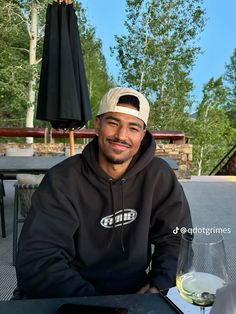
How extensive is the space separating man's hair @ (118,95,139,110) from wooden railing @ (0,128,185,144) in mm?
5095

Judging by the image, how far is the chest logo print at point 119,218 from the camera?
139 cm

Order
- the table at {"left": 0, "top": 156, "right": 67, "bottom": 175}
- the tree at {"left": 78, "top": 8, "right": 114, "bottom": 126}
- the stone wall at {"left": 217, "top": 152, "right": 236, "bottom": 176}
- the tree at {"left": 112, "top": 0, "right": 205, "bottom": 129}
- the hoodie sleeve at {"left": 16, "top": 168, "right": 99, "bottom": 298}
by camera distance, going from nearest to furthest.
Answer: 1. the hoodie sleeve at {"left": 16, "top": 168, "right": 99, "bottom": 298}
2. the table at {"left": 0, "top": 156, "right": 67, "bottom": 175}
3. the stone wall at {"left": 217, "top": 152, "right": 236, "bottom": 176}
4. the tree at {"left": 112, "top": 0, "right": 205, "bottom": 129}
5. the tree at {"left": 78, "top": 8, "right": 114, "bottom": 126}

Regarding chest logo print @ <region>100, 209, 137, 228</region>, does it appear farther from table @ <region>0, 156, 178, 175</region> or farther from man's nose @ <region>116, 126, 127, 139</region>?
table @ <region>0, 156, 178, 175</region>

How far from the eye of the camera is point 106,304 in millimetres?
889

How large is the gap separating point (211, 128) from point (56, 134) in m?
14.6

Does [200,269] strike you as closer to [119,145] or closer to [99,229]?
[99,229]

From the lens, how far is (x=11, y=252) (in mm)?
3217

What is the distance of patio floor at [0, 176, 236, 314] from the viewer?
2639mm

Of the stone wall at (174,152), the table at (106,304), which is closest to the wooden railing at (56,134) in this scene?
the stone wall at (174,152)

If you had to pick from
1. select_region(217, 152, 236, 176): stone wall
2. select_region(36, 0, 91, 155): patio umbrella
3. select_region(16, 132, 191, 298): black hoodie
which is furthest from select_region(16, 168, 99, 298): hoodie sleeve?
select_region(217, 152, 236, 176): stone wall

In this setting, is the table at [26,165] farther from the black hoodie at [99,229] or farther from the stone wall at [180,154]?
the stone wall at [180,154]

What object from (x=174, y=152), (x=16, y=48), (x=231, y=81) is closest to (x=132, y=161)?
(x=174, y=152)

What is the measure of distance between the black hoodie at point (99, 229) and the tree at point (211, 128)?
61.6 ft

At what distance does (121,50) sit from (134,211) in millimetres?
15917
